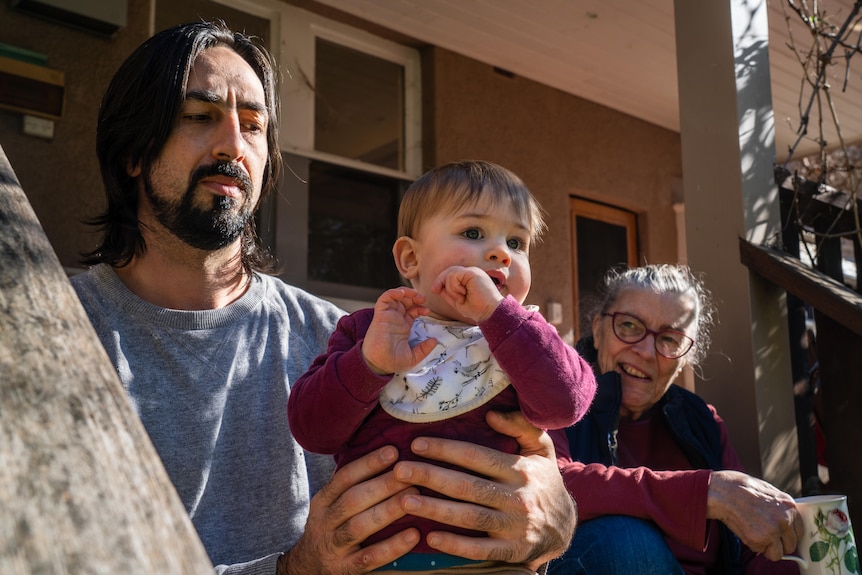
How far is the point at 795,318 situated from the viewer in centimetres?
328

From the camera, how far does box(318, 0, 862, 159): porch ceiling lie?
5.35 meters

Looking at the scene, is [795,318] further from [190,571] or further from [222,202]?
[190,571]

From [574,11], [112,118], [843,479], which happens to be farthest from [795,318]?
[574,11]

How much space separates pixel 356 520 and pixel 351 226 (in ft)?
14.9

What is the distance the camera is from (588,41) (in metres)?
5.80

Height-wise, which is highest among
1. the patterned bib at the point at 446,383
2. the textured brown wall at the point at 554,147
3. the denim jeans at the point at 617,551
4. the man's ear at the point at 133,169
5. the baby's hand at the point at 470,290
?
the textured brown wall at the point at 554,147

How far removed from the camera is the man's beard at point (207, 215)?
2.17 metres

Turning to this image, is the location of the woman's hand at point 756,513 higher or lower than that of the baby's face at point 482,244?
lower

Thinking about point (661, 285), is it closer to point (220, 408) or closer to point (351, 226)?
point (220, 408)

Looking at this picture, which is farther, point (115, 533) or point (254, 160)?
point (254, 160)

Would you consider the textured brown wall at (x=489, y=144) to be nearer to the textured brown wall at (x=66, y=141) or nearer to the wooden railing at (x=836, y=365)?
the textured brown wall at (x=66, y=141)

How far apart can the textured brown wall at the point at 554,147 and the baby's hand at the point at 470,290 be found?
4351 mm

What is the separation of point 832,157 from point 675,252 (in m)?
1.79

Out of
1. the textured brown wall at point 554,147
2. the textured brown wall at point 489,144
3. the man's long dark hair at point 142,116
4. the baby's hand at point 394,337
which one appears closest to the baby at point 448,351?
the baby's hand at point 394,337
